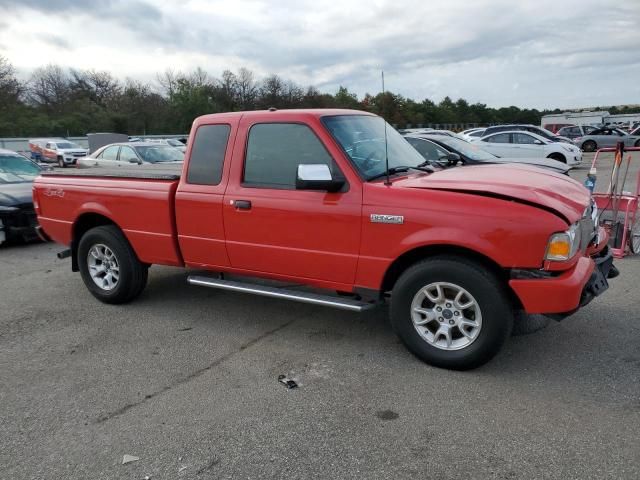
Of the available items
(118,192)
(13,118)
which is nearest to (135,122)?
(13,118)

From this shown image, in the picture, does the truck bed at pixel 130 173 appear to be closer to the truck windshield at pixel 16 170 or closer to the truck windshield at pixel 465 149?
the truck windshield at pixel 16 170

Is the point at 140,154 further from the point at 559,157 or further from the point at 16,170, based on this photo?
Answer: the point at 559,157

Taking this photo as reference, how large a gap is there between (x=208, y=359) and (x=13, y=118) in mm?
47308

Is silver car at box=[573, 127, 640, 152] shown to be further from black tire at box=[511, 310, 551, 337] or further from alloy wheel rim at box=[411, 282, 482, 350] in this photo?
alloy wheel rim at box=[411, 282, 482, 350]

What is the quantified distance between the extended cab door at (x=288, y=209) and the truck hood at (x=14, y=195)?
19.8 ft

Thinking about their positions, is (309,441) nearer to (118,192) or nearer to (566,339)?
(566,339)

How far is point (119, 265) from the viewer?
5.36 meters

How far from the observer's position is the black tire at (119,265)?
17.4 ft

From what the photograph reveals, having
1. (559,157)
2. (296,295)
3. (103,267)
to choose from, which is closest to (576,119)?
(559,157)

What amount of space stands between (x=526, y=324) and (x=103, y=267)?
4.31 metres

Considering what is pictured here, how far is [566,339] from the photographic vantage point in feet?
14.0

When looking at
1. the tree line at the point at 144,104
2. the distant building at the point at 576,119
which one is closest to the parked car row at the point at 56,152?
the tree line at the point at 144,104

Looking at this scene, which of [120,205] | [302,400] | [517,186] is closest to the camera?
[302,400]

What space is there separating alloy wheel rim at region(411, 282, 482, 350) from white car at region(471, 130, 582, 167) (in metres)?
16.2
